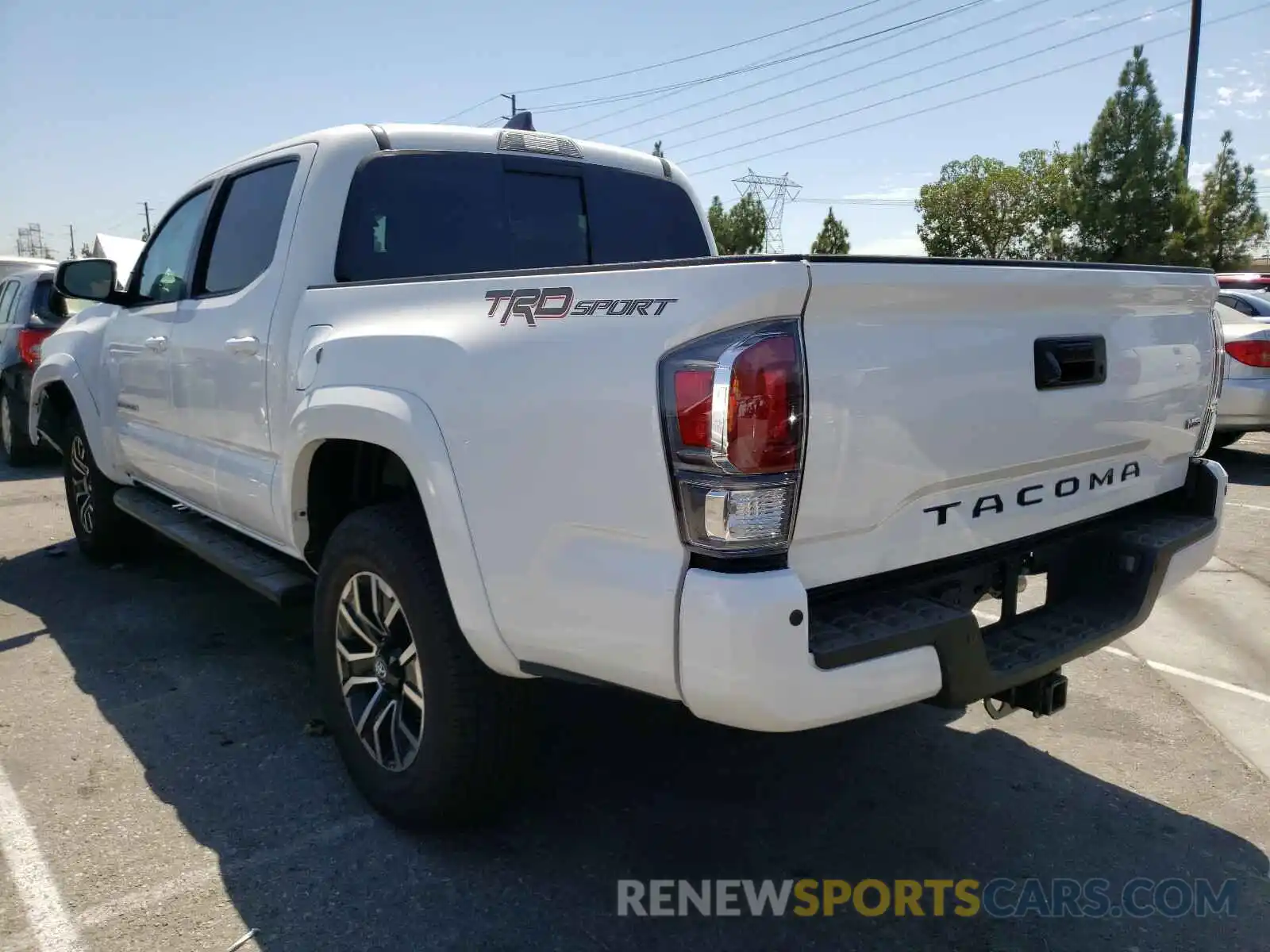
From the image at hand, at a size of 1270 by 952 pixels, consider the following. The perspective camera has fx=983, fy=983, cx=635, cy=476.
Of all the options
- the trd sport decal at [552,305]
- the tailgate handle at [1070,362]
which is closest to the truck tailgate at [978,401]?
the tailgate handle at [1070,362]

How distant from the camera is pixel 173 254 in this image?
181 inches

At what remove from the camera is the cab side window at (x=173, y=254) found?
4332 mm

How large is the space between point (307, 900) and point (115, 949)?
0.44m

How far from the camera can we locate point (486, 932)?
2.41 m

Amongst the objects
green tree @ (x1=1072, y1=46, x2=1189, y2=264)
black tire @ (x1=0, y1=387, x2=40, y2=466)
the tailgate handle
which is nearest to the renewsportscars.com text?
the tailgate handle

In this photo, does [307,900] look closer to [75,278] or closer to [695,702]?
[695,702]

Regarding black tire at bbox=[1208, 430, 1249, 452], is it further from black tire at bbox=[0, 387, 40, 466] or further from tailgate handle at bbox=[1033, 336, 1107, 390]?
black tire at bbox=[0, 387, 40, 466]

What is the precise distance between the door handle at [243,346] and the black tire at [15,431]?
716cm

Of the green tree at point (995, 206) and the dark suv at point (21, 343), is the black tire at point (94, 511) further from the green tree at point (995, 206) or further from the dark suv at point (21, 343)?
the green tree at point (995, 206)

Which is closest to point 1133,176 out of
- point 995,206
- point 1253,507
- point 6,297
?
point 995,206

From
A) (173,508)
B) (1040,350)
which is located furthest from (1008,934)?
(173,508)

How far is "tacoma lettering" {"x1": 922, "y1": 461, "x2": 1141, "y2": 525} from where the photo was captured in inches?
90.4

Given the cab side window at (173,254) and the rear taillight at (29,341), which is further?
the rear taillight at (29,341)

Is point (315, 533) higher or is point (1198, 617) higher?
point (315, 533)
